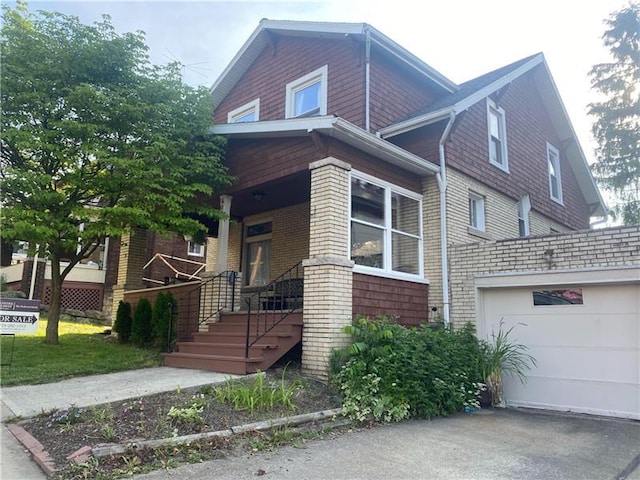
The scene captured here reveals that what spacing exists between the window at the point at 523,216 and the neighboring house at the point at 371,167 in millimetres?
29

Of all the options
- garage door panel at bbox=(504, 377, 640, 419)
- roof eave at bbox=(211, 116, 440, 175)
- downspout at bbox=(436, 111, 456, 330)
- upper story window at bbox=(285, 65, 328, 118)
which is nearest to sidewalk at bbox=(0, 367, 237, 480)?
roof eave at bbox=(211, 116, 440, 175)

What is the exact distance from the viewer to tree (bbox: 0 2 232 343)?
338 inches

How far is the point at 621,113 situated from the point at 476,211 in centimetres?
1675

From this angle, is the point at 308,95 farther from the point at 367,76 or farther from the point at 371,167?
the point at 371,167

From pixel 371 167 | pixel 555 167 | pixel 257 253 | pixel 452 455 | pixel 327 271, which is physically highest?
pixel 555 167

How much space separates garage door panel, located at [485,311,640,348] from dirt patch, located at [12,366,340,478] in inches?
157

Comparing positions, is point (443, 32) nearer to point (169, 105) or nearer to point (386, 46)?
point (386, 46)

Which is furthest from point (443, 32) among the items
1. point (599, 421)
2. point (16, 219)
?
point (16, 219)

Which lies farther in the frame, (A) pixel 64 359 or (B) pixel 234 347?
(A) pixel 64 359

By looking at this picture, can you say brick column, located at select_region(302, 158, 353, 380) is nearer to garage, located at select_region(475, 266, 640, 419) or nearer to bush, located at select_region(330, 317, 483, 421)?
bush, located at select_region(330, 317, 483, 421)

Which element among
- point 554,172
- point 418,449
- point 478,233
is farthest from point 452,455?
point 554,172

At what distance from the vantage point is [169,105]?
10.1m

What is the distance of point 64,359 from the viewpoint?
8938 millimetres

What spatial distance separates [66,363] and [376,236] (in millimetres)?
6028
